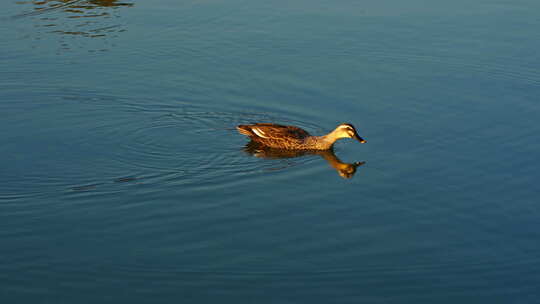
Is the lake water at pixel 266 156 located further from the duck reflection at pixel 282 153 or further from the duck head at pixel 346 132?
the duck head at pixel 346 132

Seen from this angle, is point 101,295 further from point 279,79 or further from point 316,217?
point 279,79

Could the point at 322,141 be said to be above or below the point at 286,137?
above

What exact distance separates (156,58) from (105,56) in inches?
47.0

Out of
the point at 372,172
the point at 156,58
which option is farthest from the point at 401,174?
the point at 156,58

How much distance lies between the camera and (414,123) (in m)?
16.1

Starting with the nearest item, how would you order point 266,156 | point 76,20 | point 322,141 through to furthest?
point 266,156 → point 322,141 → point 76,20

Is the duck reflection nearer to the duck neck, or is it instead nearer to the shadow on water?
the duck neck

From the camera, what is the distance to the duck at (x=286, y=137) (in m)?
15.1

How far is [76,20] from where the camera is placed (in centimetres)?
2228

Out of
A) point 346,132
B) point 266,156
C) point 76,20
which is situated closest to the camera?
point 346,132

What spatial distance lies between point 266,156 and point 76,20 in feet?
31.1

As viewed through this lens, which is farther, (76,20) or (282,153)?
(76,20)

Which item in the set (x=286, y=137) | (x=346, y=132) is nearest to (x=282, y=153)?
(x=286, y=137)

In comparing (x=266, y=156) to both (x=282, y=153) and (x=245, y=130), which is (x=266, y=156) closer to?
(x=282, y=153)
